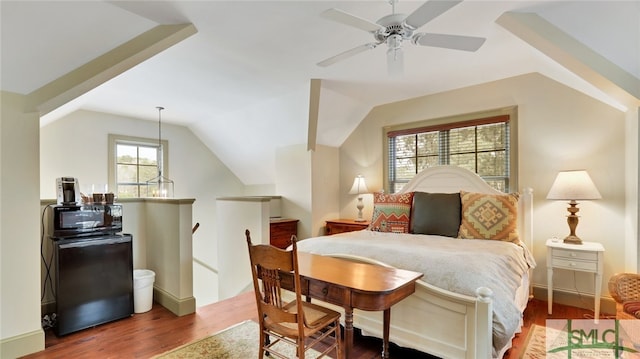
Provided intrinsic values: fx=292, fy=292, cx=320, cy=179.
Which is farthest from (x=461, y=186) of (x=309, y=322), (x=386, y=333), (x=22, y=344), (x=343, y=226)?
(x=22, y=344)

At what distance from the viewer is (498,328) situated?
1.77 meters

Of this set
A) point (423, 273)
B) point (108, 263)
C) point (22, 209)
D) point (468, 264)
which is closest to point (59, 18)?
point (22, 209)

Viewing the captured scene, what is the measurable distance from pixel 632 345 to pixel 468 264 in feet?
5.12

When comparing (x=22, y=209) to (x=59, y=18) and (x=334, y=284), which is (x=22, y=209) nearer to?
(x=59, y=18)

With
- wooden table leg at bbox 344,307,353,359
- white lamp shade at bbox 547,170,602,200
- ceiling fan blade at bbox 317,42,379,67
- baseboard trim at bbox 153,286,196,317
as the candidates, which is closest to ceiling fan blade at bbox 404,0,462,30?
ceiling fan blade at bbox 317,42,379,67

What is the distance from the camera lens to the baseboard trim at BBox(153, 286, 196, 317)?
295cm

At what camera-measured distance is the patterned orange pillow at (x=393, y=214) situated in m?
3.41

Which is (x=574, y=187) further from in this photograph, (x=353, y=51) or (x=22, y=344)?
(x=22, y=344)

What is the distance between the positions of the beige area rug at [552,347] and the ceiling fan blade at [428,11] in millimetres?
2479

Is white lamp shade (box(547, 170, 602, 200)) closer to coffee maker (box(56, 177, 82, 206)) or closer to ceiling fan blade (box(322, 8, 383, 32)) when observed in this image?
ceiling fan blade (box(322, 8, 383, 32))

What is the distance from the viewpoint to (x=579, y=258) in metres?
2.78

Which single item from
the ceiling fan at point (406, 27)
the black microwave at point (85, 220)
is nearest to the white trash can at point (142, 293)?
the black microwave at point (85, 220)

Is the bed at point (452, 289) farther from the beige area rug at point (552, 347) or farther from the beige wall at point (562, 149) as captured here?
the beige wall at point (562, 149)

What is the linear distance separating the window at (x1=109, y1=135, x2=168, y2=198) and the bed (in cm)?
391
